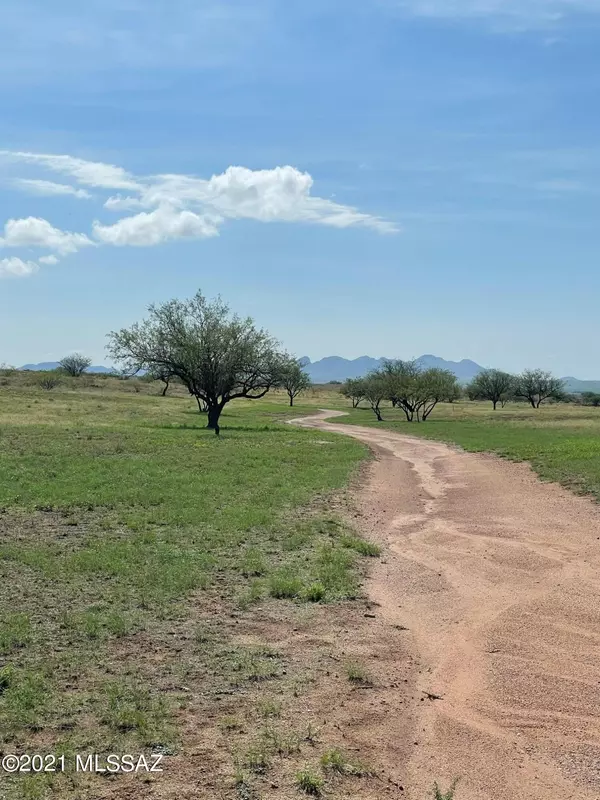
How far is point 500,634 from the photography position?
26.0 ft

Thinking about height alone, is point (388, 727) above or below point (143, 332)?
below

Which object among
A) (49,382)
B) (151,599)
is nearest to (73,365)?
(49,382)

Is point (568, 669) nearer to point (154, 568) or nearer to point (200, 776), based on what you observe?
point (200, 776)

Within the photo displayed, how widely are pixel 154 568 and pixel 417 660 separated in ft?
15.3

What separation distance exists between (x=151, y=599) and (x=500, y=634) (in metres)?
4.65

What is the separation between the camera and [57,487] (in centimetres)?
1725

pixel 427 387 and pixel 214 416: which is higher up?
pixel 427 387

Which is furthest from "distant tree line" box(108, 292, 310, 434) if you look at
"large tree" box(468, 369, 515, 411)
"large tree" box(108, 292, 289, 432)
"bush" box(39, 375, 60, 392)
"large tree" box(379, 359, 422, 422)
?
"large tree" box(468, 369, 515, 411)

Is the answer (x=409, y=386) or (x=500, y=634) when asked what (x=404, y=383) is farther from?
(x=500, y=634)

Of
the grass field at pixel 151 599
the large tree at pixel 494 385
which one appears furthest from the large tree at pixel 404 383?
the grass field at pixel 151 599

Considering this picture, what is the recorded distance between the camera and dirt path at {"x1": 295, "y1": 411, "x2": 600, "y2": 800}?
16.7ft

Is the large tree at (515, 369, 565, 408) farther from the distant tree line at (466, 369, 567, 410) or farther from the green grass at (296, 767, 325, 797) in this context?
the green grass at (296, 767, 325, 797)

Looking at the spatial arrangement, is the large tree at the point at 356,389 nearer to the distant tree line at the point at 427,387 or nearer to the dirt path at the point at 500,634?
the distant tree line at the point at 427,387

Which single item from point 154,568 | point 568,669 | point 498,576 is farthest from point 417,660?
point 154,568
